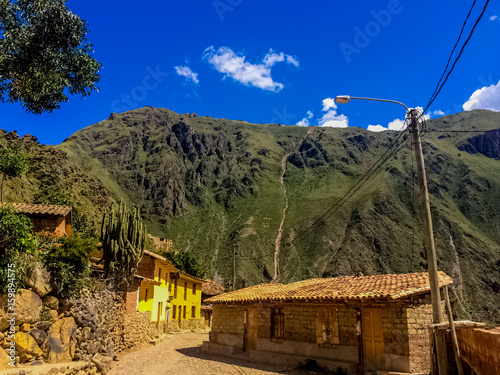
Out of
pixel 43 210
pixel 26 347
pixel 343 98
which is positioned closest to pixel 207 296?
pixel 43 210

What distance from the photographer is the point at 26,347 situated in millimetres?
11273

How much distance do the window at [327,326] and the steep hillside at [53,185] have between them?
33.1m

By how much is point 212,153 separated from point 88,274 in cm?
12616

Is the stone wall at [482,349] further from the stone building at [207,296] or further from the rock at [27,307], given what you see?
the stone building at [207,296]

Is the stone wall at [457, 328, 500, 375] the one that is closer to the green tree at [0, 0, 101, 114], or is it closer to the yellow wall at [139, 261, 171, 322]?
the green tree at [0, 0, 101, 114]

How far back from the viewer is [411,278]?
54.4 feet

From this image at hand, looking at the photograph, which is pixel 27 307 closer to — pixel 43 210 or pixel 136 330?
pixel 136 330

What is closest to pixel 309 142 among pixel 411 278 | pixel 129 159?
pixel 129 159

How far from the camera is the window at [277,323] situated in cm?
1841

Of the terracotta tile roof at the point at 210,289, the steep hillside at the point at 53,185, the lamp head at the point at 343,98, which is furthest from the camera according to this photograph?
the terracotta tile roof at the point at 210,289

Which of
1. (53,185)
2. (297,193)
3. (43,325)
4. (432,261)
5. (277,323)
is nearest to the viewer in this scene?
(432,261)

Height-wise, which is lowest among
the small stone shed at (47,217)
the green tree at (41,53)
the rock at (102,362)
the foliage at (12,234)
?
the rock at (102,362)

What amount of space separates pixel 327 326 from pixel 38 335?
1192 cm

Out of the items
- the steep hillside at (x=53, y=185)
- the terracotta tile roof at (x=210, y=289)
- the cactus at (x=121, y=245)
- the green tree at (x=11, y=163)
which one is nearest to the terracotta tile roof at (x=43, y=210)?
the cactus at (x=121, y=245)
